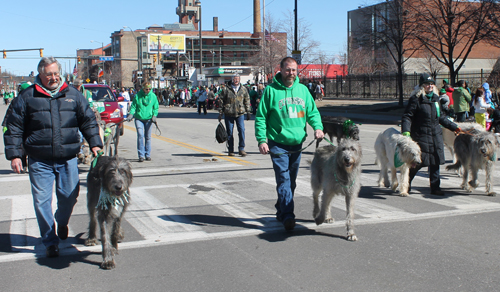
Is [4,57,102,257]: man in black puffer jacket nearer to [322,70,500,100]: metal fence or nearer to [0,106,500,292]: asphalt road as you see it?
[0,106,500,292]: asphalt road

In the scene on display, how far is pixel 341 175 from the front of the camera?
5.93m

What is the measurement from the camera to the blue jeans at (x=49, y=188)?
5.14 m

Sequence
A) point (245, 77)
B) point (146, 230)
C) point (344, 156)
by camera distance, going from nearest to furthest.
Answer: point (344, 156), point (146, 230), point (245, 77)

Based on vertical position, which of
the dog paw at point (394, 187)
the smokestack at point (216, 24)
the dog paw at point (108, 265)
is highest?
the smokestack at point (216, 24)

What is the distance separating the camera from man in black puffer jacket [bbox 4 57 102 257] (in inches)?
199

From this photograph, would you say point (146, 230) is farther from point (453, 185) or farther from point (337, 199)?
point (453, 185)

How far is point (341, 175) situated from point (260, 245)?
128cm

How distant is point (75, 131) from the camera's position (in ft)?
17.5

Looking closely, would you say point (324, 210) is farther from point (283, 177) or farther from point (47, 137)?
point (47, 137)

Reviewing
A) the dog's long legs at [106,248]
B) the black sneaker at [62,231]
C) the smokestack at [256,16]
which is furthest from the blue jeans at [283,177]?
the smokestack at [256,16]

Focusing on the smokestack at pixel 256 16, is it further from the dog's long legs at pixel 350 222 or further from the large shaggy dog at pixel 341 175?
the dog's long legs at pixel 350 222

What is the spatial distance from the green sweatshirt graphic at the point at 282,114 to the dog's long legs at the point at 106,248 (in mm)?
2056

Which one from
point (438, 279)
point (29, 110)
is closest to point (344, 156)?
point (438, 279)

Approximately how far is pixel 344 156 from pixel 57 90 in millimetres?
3240
